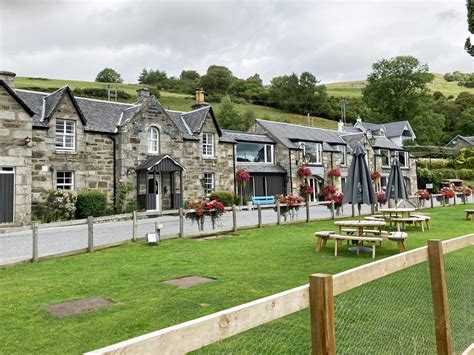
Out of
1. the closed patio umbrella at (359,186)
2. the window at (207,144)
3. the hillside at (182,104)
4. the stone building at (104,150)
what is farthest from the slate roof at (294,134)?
the hillside at (182,104)

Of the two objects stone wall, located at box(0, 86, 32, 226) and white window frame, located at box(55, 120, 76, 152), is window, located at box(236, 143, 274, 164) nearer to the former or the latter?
white window frame, located at box(55, 120, 76, 152)

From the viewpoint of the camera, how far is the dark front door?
17828 millimetres

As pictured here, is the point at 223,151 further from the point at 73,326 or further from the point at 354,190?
the point at 73,326

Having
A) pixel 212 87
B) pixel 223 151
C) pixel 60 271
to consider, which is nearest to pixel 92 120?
pixel 223 151

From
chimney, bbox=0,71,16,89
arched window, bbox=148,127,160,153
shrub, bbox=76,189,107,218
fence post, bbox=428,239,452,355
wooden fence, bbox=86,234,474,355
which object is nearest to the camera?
wooden fence, bbox=86,234,474,355

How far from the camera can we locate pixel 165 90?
7969 cm

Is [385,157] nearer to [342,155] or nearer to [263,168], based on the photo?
[342,155]

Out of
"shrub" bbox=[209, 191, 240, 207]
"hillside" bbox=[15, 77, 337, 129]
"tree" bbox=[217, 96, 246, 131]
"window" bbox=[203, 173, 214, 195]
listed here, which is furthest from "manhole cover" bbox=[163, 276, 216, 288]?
"hillside" bbox=[15, 77, 337, 129]

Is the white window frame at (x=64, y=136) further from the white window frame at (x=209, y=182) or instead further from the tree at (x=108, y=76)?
the tree at (x=108, y=76)

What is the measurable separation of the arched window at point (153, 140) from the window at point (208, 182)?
4247 mm

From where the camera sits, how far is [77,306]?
638cm

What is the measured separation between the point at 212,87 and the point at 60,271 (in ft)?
239

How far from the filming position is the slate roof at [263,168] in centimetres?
3009

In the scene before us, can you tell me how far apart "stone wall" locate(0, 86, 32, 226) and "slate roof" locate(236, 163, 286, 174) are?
49.5ft
